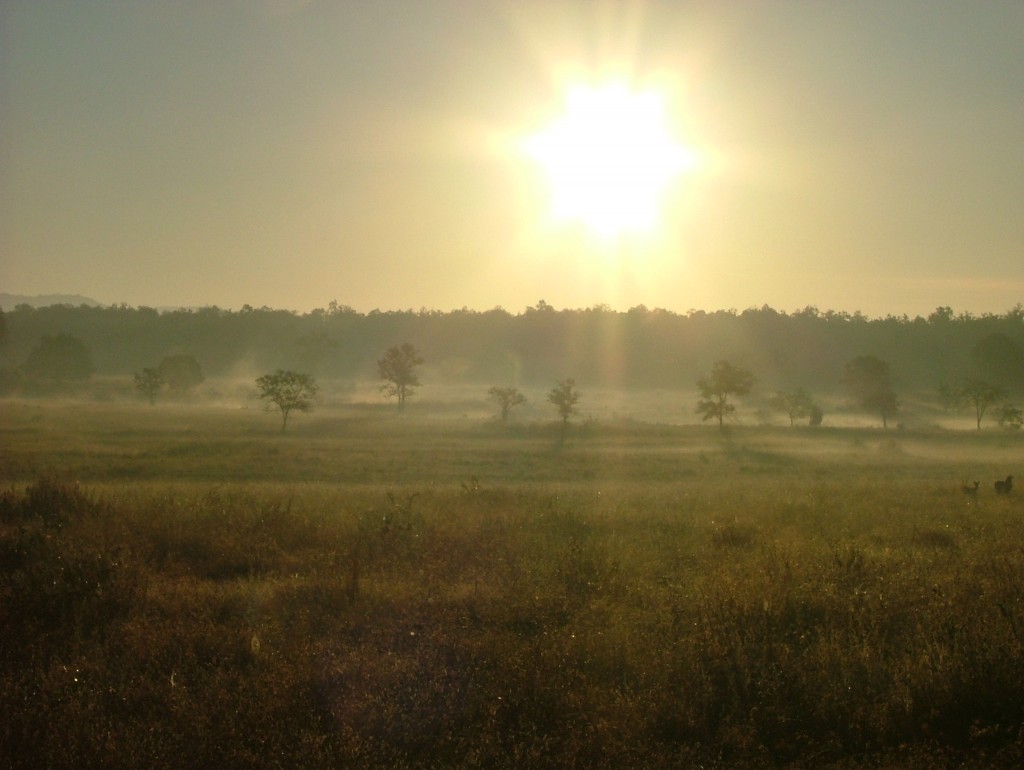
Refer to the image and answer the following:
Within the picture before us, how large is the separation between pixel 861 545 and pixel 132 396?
84.0m

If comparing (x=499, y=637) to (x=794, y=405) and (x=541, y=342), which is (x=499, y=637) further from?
(x=541, y=342)

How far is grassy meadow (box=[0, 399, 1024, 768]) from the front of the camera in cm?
555

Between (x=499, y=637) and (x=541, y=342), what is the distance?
407 ft

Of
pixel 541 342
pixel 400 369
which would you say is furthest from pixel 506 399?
pixel 541 342

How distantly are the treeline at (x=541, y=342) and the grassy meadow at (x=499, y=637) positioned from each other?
96.8 metres

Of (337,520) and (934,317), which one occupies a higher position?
(934,317)

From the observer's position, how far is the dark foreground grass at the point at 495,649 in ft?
18.1

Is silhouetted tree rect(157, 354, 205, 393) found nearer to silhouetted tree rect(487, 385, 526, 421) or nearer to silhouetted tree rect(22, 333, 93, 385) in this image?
silhouetted tree rect(22, 333, 93, 385)

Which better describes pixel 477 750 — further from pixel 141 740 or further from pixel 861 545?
pixel 861 545

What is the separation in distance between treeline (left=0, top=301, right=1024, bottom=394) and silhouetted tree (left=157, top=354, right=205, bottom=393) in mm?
23116

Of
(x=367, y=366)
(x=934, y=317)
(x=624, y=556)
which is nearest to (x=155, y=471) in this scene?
Answer: (x=624, y=556)

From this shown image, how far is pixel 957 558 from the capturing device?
9.59 meters

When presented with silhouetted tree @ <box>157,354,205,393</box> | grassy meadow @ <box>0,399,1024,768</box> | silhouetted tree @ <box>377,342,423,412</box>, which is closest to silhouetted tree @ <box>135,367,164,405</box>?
silhouetted tree @ <box>157,354,205,393</box>

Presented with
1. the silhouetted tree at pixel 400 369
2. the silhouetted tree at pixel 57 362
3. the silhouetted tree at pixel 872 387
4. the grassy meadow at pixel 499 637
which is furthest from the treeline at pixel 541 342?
the grassy meadow at pixel 499 637
